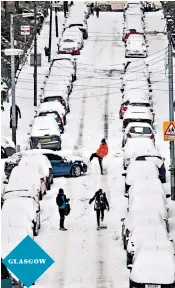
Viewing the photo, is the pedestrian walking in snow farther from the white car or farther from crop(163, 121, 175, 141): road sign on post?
crop(163, 121, 175, 141): road sign on post

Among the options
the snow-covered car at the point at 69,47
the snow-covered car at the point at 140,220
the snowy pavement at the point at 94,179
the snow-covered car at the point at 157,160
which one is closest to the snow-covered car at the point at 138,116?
the snowy pavement at the point at 94,179

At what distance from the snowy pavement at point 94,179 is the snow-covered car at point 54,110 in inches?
28.7

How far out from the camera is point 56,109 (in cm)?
4956

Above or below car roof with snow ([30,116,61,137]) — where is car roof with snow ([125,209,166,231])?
below

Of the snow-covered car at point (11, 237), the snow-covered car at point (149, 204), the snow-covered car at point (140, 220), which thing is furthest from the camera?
the snow-covered car at point (149, 204)

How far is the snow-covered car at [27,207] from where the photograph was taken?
99.8ft

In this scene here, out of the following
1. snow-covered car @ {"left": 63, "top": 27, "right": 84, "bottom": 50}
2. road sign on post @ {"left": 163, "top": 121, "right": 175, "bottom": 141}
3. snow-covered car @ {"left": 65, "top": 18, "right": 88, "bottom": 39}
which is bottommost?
road sign on post @ {"left": 163, "top": 121, "right": 175, "bottom": 141}

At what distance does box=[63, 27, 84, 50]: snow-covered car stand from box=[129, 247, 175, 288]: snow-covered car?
1771 inches

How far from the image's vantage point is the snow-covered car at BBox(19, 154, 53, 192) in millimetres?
37156

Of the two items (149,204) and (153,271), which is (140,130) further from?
(153,271)

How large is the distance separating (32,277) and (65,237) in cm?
1348

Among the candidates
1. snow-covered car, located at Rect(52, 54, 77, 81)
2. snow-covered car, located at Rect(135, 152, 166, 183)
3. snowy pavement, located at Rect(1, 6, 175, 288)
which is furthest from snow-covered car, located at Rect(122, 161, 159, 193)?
snow-covered car, located at Rect(52, 54, 77, 81)

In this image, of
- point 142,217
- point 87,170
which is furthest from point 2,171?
point 142,217

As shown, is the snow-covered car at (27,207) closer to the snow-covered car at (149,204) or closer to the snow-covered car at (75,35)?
the snow-covered car at (149,204)
